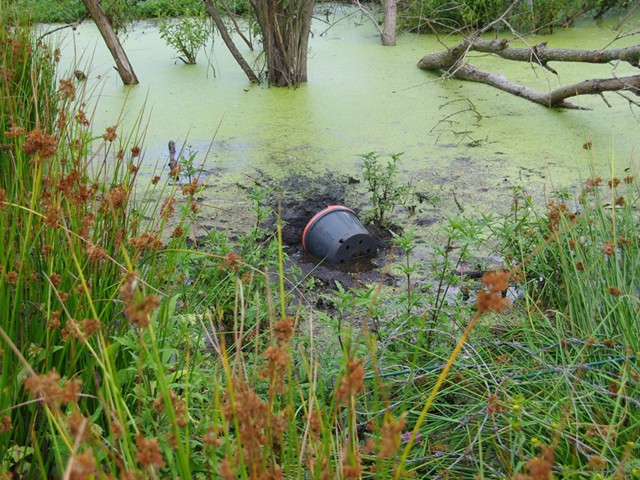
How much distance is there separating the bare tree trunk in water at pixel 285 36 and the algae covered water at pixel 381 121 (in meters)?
0.11

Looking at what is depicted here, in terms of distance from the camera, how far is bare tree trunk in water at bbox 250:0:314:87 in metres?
4.51

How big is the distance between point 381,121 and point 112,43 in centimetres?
193

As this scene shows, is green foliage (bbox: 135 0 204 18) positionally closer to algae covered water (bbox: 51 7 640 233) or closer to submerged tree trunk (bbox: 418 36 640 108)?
algae covered water (bbox: 51 7 640 233)

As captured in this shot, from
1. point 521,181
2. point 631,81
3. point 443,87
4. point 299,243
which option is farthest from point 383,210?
point 443,87

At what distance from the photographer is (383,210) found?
3.00m

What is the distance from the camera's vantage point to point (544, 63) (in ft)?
13.7

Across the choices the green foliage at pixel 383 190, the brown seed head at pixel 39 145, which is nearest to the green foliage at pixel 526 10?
the green foliage at pixel 383 190

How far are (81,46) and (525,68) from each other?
11.5 feet

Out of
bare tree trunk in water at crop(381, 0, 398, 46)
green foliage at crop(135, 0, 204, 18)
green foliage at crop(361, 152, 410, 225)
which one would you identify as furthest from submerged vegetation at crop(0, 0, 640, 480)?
green foliage at crop(135, 0, 204, 18)

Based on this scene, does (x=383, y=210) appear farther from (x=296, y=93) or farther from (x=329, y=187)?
(x=296, y=93)

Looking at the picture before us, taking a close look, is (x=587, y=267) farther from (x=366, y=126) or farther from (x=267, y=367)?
(x=366, y=126)

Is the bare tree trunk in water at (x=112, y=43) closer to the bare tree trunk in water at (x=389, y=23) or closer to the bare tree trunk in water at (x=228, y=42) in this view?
the bare tree trunk in water at (x=228, y=42)

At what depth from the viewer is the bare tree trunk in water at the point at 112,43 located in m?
4.60

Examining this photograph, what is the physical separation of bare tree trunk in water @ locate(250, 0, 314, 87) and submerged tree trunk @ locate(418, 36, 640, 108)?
0.96 metres
